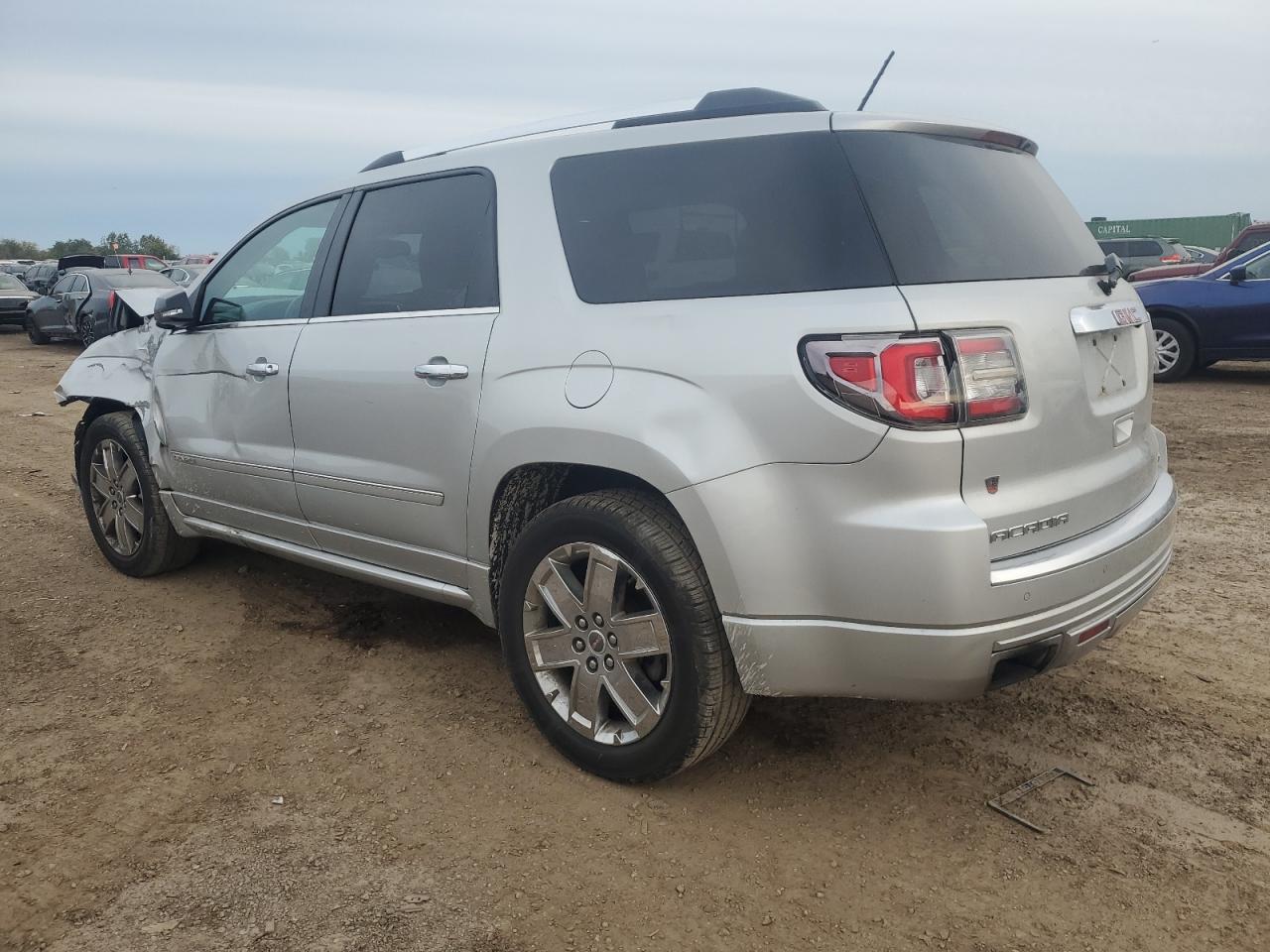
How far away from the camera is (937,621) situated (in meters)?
2.35

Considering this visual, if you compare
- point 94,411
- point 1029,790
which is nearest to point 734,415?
point 1029,790

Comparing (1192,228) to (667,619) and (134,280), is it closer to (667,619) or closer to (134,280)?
(134,280)

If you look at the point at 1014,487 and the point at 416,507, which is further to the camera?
the point at 416,507

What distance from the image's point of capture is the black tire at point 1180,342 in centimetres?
1060

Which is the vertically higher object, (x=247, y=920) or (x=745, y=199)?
(x=745, y=199)

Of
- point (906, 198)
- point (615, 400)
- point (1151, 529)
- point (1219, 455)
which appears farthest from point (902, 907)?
point (1219, 455)

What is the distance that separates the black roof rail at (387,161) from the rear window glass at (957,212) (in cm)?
185

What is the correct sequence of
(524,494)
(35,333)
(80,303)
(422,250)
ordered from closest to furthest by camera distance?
(524,494)
(422,250)
(80,303)
(35,333)

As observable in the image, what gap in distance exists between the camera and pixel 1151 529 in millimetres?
2852

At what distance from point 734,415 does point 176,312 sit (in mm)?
2928

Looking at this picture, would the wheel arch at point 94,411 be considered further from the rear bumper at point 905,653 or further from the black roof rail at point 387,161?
the rear bumper at point 905,653

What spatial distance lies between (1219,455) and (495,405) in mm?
6282

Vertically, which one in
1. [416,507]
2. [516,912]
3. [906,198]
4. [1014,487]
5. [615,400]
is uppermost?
[906,198]

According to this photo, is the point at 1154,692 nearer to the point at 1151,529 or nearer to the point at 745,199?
the point at 1151,529
